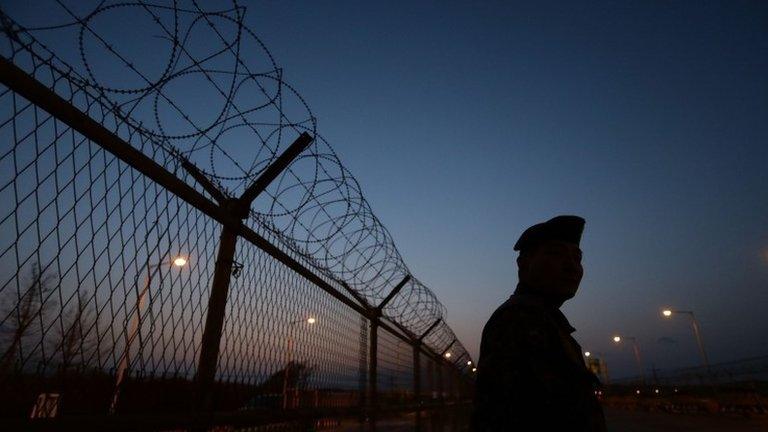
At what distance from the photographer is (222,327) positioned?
2.32 metres

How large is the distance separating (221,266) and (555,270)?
5.71 feet

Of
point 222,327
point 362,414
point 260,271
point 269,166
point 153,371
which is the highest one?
point 269,166

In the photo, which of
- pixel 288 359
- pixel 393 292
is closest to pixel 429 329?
pixel 393 292

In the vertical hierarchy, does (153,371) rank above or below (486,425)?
above

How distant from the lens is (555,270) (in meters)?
2.17

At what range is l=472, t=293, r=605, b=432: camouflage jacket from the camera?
5.09 ft

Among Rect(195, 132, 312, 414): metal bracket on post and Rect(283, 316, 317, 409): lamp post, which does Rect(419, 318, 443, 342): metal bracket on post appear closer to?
Rect(283, 316, 317, 409): lamp post

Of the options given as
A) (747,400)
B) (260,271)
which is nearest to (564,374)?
(260,271)

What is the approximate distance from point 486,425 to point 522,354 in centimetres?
29

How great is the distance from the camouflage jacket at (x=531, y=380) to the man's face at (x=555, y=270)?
0.35 m

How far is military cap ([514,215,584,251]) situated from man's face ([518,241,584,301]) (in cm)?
3

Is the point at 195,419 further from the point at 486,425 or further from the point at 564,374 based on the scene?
the point at 564,374

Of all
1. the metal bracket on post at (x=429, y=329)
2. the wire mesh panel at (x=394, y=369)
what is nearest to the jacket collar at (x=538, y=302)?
the wire mesh panel at (x=394, y=369)

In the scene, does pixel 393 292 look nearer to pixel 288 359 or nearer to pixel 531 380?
pixel 288 359
